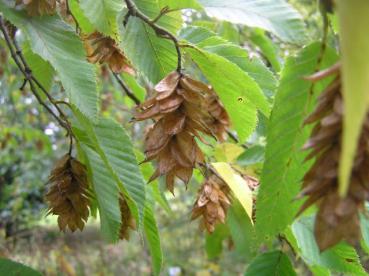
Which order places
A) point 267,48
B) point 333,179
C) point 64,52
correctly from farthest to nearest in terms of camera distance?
point 267,48 → point 64,52 → point 333,179

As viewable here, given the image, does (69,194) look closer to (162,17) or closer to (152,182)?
(152,182)

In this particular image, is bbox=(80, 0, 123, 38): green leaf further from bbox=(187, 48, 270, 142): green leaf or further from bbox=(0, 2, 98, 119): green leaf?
bbox=(187, 48, 270, 142): green leaf

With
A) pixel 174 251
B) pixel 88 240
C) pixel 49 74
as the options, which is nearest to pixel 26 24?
pixel 49 74

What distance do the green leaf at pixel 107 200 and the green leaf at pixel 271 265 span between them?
43 cm

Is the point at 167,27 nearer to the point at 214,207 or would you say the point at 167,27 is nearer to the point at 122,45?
the point at 122,45

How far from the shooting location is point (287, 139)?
3.05 ft

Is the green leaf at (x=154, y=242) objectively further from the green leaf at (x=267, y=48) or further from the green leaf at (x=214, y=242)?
the green leaf at (x=267, y=48)

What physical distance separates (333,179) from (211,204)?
1.00 meters

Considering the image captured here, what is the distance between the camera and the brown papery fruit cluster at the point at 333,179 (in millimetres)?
662

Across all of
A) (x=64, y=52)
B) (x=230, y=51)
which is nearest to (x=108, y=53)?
(x=64, y=52)

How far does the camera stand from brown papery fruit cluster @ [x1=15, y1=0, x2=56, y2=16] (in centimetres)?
129

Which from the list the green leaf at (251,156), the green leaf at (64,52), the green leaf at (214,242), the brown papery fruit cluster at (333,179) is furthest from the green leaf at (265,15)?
the green leaf at (214,242)

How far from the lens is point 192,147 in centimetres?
114

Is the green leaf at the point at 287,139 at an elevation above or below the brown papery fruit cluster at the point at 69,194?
above
